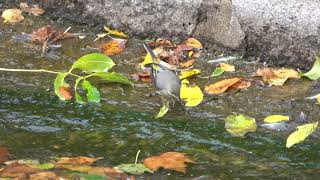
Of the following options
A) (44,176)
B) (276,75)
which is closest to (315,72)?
(276,75)

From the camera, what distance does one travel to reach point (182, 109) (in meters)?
2.93

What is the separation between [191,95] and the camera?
3053mm

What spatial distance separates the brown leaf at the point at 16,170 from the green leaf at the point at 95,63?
723 mm

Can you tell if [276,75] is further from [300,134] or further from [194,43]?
[300,134]

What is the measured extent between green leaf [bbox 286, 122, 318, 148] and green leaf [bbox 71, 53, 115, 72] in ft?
2.91

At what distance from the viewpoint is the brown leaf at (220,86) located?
3.12 metres

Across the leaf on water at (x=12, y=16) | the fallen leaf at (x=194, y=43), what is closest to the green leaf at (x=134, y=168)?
the fallen leaf at (x=194, y=43)

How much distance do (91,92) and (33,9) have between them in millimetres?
1302

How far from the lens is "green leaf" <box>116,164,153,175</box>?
7.64ft

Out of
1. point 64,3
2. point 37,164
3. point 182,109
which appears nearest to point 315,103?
point 182,109

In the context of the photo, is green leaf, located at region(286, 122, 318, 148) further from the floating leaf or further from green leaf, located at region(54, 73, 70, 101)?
the floating leaf

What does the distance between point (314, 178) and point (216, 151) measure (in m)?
0.40

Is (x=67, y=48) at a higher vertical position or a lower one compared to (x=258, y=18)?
lower

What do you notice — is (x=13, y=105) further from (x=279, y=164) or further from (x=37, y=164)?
(x=279, y=164)
